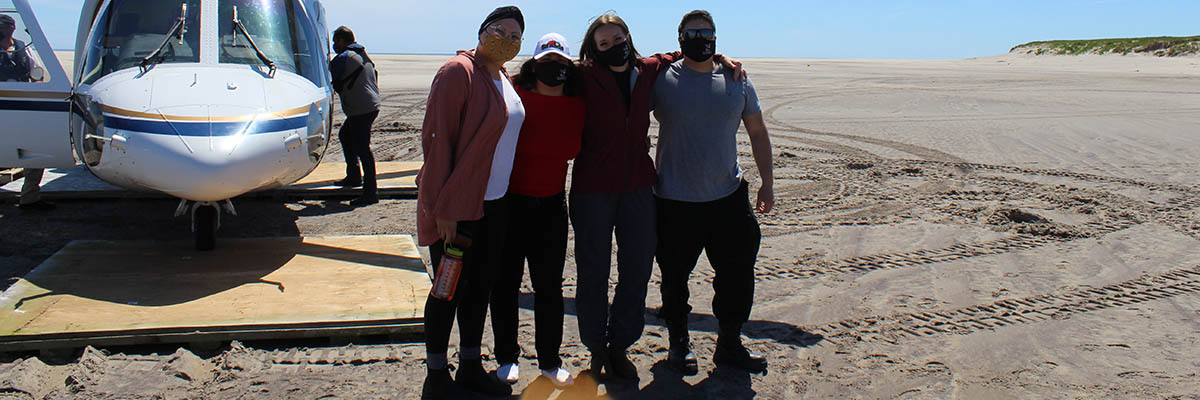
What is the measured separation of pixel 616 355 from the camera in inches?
160

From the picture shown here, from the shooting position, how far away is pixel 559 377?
12.8ft

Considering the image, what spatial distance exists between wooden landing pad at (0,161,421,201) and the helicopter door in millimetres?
1326

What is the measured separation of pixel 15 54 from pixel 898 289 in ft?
21.9

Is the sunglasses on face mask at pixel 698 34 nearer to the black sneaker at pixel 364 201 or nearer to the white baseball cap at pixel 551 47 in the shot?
the white baseball cap at pixel 551 47

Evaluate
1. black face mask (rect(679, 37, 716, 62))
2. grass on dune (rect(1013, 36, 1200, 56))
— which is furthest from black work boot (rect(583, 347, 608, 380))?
grass on dune (rect(1013, 36, 1200, 56))

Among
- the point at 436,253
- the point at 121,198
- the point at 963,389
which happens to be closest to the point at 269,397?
the point at 436,253

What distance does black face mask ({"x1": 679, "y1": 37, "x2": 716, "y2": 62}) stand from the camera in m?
3.76

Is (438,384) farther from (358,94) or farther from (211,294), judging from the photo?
(358,94)

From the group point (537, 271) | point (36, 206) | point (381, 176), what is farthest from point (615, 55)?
point (36, 206)

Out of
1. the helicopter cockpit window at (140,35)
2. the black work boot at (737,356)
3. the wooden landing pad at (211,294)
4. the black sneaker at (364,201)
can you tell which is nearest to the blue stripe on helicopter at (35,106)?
the helicopter cockpit window at (140,35)

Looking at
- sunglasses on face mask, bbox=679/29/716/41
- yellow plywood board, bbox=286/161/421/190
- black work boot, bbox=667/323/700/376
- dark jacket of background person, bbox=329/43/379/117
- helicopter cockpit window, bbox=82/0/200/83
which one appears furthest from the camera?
yellow plywood board, bbox=286/161/421/190

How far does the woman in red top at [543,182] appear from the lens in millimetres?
3533

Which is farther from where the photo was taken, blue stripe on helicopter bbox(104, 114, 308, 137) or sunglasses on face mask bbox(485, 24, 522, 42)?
blue stripe on helicopter bbox(104, 114, 308, 137)

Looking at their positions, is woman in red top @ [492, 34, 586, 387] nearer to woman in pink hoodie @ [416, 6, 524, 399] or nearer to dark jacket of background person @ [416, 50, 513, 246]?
woman in pink hoodie @ [416, 6, 524, 399]
